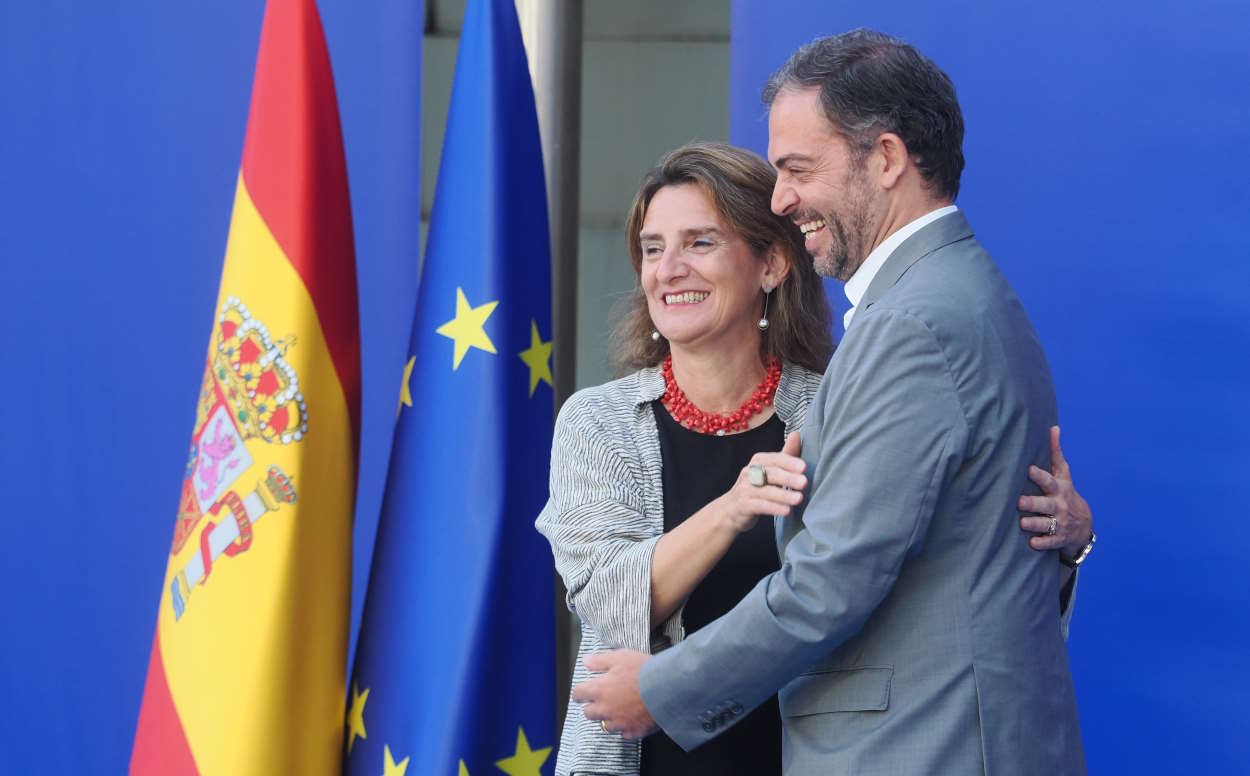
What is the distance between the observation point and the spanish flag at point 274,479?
6.28ft

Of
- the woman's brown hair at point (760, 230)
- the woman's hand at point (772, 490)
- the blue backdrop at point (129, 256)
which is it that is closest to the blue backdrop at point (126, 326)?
the blue backdrop at point (129, 256)

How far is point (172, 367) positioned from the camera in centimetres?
279

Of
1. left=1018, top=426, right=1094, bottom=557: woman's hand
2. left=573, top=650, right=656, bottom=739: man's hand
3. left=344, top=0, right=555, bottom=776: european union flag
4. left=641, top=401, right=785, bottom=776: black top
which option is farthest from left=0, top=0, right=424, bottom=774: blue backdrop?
left=1018, top=426, right=1094, bottom=557: woman's hand

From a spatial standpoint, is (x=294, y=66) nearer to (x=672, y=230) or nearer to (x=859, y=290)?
(x=672, y=230)

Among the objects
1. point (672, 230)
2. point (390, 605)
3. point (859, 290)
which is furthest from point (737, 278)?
point (390, 605)

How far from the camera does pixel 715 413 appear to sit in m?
1.85

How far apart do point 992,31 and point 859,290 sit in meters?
1.26

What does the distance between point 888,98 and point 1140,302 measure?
112 cm

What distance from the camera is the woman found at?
65.9 inches

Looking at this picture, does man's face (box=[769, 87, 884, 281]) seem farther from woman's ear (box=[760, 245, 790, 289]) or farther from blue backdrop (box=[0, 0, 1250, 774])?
blue backdrop (box=[0, 0, 1250, 774])

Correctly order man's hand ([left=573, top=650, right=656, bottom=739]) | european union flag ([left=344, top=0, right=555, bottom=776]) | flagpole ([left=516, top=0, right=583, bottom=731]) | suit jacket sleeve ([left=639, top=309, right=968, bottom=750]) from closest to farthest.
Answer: suit jacket sleeve ([left=639, top=309, right=968, bottom=750]), man's hand ([left=573, top=650, right=656, bottom=739]), european union flag ([left=344, top=0, right=555, bottom=776]), flagpole ([left=516, top=0, right=583, bottom=731])

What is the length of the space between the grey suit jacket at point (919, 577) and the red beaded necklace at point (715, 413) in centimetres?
43

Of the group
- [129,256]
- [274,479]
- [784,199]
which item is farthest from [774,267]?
[129,256]

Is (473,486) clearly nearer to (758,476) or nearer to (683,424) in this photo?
(683,424)
